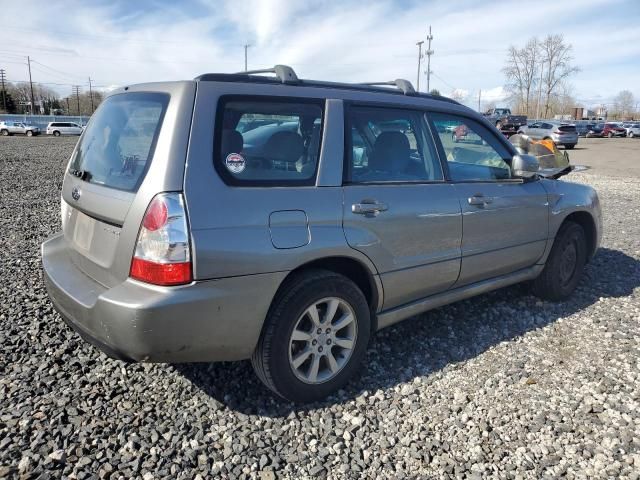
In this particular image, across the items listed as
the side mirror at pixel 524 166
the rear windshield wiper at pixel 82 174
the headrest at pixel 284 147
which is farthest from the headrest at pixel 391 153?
the rear windshield wiper at pixel 82 174

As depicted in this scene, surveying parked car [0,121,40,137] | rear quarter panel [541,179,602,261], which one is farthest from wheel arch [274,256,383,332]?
parked car [0,121,40,137]

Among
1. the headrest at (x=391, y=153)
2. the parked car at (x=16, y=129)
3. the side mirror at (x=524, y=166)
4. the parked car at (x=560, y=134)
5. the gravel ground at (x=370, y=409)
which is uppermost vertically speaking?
the parked car at (x=16, y=129)

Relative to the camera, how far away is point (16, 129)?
139 ft

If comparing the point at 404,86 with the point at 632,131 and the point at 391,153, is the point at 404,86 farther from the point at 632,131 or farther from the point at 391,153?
the point at 632,131

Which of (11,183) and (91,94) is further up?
(91,94)

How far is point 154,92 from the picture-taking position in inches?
104

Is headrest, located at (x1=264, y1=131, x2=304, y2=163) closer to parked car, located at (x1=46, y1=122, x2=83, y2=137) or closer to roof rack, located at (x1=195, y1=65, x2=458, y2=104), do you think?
roof rack, located at (x1=195, y1=65, x2=458, y2=104)

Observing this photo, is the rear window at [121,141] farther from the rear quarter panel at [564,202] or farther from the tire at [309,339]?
the rear quarter panel at [564,202]

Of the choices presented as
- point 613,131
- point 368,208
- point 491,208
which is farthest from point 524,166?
point 613,131

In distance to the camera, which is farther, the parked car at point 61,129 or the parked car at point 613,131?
the parked car at point 613,131

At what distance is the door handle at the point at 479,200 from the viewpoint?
3.52 m

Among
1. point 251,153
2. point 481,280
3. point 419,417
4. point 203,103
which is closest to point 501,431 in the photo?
point 419,417

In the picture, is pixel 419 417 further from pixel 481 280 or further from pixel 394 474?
pixel 481 280

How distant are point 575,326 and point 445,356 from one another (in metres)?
1.32
